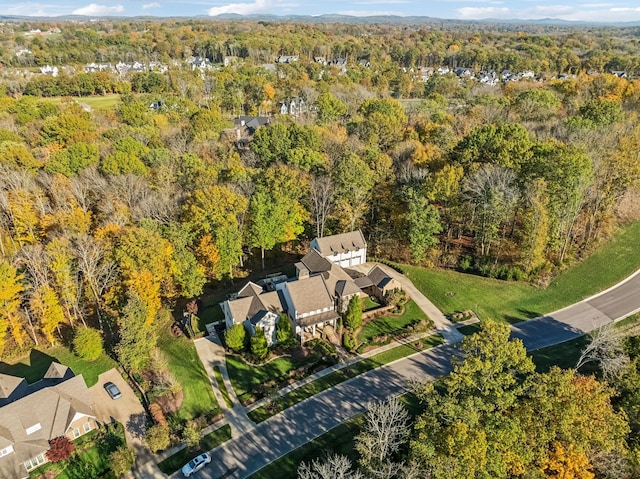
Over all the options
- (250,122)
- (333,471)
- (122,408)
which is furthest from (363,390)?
(250,122)

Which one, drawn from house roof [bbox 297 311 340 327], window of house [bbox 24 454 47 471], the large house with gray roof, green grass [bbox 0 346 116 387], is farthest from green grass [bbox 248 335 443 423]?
green grass [bbox 0 346 116 387]

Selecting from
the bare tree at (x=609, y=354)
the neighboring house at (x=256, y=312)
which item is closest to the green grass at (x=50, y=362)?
Result: the neighboring house at (x=256, y=312)

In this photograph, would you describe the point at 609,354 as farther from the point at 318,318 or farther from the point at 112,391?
the point at 112,391

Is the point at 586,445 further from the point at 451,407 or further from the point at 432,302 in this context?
the point at 432,302

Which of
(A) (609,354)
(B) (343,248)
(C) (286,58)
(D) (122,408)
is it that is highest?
(C) (286,58)

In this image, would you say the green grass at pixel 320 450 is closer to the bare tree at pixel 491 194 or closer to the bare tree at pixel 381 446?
the bare tree at pixel 381 446
